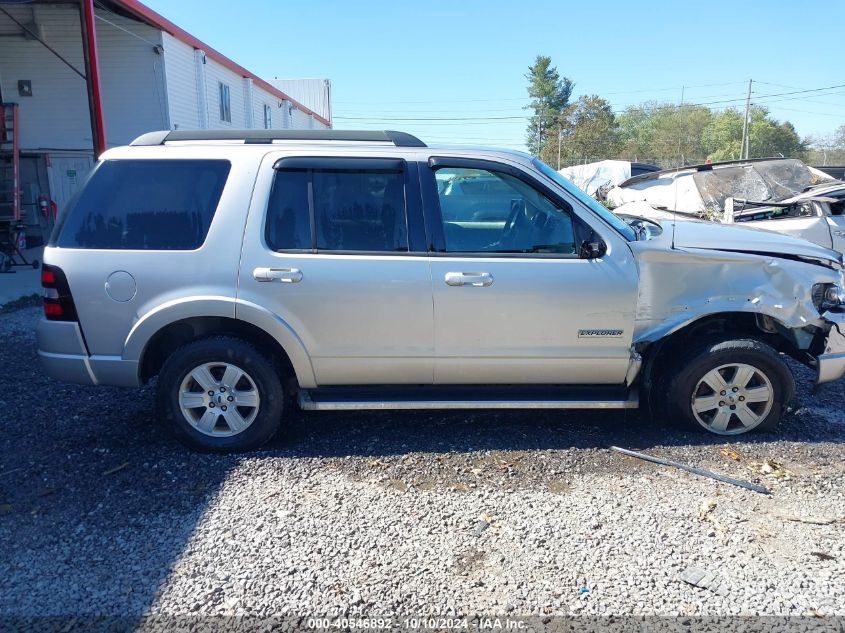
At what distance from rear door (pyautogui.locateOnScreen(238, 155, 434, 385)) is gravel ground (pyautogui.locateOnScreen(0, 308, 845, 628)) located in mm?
728

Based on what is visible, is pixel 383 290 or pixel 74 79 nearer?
pixel 383 290

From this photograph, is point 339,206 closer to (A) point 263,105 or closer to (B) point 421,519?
(B) point 421,519

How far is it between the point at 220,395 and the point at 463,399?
1600 millimetres

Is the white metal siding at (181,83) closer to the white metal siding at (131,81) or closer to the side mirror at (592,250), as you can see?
the white metal siding at (131,81)

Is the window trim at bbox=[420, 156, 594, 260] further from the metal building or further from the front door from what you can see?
the metal building

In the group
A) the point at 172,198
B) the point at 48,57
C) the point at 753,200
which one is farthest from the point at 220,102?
the point at 172,198

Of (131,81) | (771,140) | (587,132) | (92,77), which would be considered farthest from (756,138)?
(92,77)

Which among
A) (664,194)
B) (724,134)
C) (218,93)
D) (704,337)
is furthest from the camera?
(724,134)

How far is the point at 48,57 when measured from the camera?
16.2 meters

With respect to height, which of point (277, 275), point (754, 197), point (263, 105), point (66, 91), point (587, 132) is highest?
point (587, 132)

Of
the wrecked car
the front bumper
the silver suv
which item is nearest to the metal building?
the wrecked car

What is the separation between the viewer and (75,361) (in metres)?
4.00

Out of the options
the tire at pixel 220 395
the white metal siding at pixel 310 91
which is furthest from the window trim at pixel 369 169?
the white metal siding at pixel 310 91

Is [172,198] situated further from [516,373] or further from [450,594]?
[450,594]
